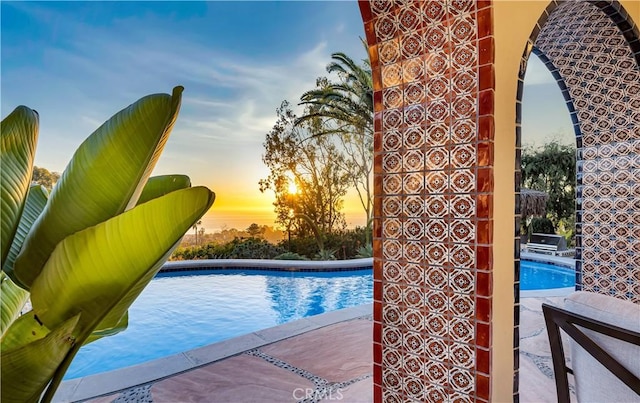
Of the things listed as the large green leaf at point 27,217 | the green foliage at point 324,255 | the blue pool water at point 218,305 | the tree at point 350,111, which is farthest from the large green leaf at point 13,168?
the green foliage at point 324,255

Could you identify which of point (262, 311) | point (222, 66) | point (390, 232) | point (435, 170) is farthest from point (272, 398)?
point (222, 66)

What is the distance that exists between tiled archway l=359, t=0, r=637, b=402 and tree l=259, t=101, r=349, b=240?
8057 millimetres

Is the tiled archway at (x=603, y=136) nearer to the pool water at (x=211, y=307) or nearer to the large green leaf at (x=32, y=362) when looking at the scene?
the large green leaf at (x=32, y=362)

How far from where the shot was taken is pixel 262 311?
5543 mm

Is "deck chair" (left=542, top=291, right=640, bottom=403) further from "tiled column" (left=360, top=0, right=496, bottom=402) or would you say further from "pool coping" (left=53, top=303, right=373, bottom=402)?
"pool coping" (left=53, top=303, right=373, bottom=402)

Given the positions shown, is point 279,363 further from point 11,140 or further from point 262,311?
point 262,311

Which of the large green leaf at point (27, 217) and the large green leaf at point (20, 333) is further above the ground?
the large green leaf at point (27, 217)

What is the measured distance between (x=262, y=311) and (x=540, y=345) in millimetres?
3852

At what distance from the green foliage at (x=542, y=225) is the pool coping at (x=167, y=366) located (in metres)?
9.83

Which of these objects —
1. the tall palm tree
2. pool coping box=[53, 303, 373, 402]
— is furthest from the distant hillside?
pool coping box=[53, 303, 373, 402]

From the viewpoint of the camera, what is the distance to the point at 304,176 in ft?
32.6

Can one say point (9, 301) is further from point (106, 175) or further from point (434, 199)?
point (434, 199)

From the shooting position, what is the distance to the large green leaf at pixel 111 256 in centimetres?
52

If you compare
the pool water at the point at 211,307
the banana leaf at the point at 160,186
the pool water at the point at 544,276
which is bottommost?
the pool water at the point at 211,307
